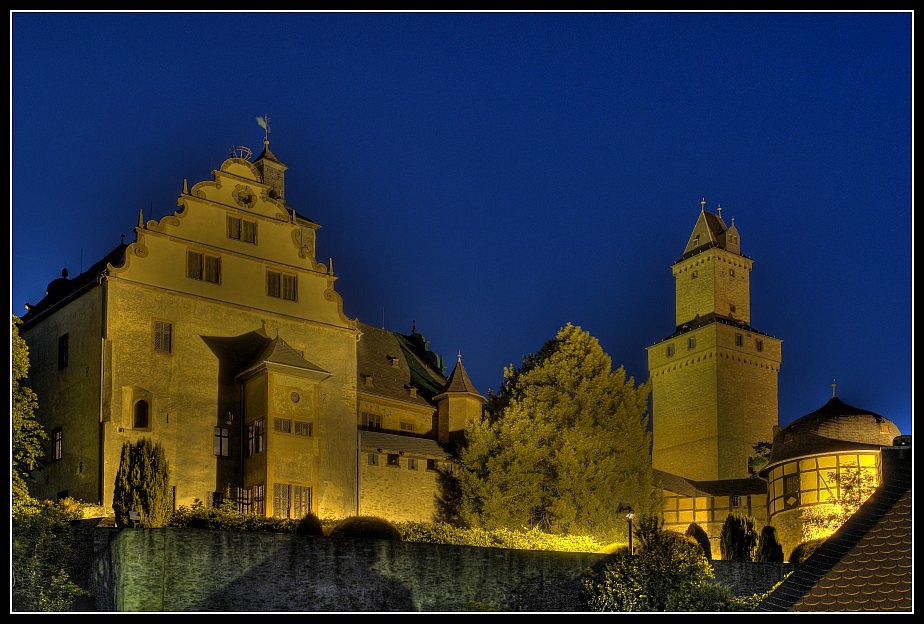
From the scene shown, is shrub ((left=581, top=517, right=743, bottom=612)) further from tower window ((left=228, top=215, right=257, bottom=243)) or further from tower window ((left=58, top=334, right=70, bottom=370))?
tower window ((left=58, top=334, right=70, bottom=370))

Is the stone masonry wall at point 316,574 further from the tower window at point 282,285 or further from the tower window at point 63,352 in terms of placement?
the tower window at point 282,285

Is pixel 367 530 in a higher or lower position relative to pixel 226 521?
lower

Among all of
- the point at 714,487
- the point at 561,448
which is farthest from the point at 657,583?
the point at 714,487

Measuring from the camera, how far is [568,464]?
47719 millimetres

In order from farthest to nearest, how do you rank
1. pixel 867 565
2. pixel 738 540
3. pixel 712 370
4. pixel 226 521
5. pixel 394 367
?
pixel 712 370, pixel 394 367, pixel 738 540, pixel 226 521, pixel 867 565

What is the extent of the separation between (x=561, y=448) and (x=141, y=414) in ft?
48.2

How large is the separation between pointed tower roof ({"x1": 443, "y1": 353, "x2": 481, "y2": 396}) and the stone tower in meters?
34.7

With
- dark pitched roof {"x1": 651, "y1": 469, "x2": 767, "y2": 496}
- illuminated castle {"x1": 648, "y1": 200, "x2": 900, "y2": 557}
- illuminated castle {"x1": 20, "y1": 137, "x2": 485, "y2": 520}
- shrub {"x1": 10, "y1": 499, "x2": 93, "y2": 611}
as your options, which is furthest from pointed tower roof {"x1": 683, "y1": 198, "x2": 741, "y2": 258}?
shrub {"x1": 10, "y1": 499, "x2": 93, "y2": 611}

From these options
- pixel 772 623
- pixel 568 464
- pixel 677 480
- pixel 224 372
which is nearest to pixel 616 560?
pixel 568 464

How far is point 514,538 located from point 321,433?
7.70 meters

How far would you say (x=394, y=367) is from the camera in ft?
186

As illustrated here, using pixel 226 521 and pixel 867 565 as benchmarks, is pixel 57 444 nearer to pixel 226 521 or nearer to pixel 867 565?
pixel 226 521

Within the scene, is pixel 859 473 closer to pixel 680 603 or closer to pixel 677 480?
pixel 677 480

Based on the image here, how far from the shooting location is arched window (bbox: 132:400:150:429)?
140 feet
